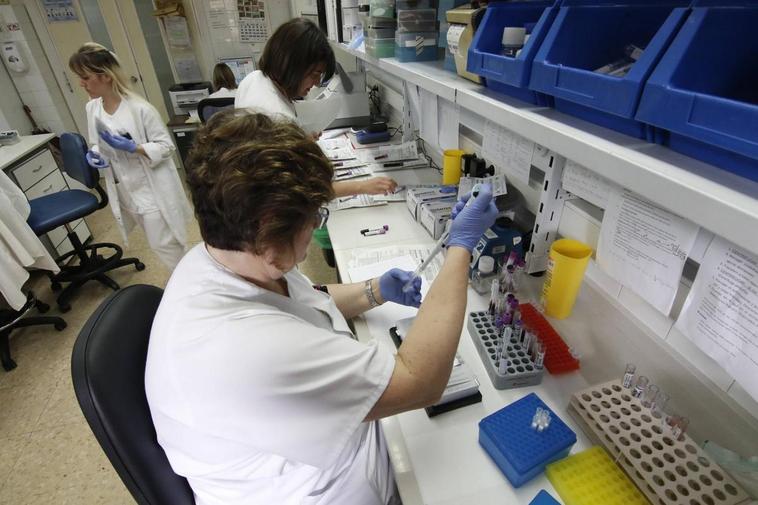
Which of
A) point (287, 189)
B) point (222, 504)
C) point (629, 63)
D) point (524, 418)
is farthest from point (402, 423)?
point (629, 63)

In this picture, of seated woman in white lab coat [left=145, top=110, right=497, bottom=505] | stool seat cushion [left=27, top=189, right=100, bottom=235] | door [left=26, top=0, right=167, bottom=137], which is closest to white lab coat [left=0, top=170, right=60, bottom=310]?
stool seat cushion [left=27, top=189, right=100, bottom=235]

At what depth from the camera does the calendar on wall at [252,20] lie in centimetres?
416

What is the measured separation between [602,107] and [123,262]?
9.86ft

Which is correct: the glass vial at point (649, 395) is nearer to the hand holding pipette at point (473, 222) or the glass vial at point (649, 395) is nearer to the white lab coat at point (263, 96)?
the hand holding pipette at point (473, 222)

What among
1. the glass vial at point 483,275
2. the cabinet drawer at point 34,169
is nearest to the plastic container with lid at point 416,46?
the glass vial at point 483,275

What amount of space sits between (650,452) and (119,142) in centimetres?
237

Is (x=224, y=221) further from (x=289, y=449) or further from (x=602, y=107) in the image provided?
(x=602, y=107)

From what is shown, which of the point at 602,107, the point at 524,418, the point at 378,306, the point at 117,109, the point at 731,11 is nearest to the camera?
the point at 731,11

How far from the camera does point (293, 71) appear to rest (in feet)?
5.34

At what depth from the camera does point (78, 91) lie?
4117 mm

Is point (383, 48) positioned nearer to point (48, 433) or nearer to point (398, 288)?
point (398, 288)

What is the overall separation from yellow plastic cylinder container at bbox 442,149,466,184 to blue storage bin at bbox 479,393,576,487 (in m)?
1.08

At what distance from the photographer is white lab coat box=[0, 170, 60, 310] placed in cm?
187

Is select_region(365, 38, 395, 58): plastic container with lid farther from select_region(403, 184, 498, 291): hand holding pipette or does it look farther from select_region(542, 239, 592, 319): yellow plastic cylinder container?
select_region(542, 239, 592, 319): yellow plastic cylinder container
